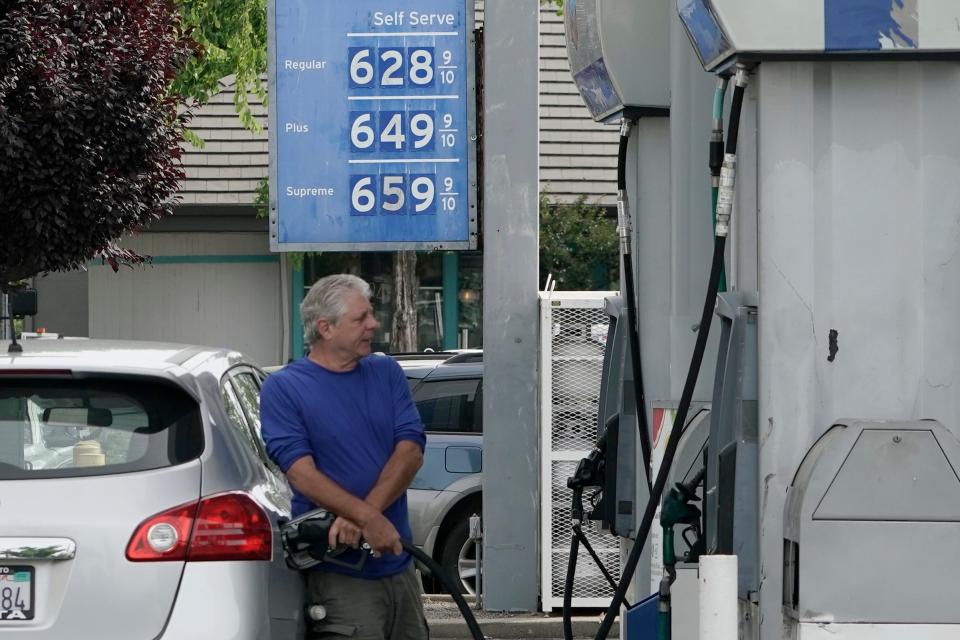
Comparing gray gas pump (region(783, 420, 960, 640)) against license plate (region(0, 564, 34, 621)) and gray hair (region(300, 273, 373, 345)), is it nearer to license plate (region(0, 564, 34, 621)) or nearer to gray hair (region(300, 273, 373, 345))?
gray hair (region(300, 273, 373, 345))

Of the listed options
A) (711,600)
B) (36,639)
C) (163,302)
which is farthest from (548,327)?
(163,302)

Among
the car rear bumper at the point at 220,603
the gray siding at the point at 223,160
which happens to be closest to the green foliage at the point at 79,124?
the gray siding at the point at 223,160

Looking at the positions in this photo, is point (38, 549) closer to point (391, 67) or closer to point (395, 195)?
point (395, 195)

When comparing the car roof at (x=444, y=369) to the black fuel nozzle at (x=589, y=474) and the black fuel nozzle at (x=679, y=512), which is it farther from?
the black fuel nozzle at (x=679, y=512)

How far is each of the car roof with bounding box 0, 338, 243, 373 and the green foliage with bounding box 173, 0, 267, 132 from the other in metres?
11.2

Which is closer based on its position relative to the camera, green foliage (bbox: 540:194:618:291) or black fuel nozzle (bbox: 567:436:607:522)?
black fuel nozzle (bbox: 567:436:607:522)

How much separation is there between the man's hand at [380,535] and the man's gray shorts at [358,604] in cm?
20

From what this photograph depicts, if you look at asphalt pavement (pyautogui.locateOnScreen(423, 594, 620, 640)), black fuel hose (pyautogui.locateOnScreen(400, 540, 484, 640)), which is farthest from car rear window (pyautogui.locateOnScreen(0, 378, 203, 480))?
asphalt pavement (pyautogui.locateOnScreen(423, 594, 620, 640))

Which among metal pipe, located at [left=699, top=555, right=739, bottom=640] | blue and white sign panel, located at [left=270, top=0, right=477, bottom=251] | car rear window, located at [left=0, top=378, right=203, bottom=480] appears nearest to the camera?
metal pipe, located at [left=699, top=555, right=739, bottom=640]

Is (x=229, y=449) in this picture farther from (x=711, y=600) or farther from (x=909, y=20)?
(x=909, y=20)

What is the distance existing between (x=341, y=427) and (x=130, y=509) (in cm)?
72

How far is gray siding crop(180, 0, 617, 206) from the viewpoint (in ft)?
70.5

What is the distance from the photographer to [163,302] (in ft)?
76.6

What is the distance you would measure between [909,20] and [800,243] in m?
0.58
